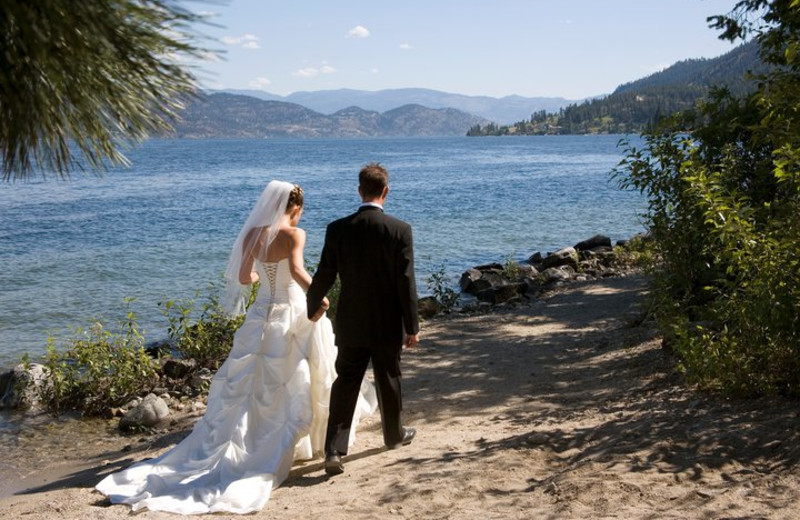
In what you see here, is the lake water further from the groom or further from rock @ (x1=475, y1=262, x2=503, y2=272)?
the groom

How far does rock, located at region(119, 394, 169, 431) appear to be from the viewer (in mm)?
9711

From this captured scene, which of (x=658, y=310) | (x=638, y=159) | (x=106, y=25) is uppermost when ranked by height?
(x=106, y=25)

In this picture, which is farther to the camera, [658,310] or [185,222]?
[185,222]

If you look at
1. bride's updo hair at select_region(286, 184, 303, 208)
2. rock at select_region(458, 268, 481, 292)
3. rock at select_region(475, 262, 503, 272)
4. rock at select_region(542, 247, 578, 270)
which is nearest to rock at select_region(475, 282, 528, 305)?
rock at select_region(458, 268, 481, 292)

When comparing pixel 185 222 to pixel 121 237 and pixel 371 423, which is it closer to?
pixel 121 237

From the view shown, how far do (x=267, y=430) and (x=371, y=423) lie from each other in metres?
1.56

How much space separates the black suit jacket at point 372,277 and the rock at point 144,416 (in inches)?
158

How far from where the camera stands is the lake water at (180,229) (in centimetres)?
1926

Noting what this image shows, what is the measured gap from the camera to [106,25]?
332cm

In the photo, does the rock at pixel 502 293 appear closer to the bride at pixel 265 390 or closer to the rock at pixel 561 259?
the rock at pixel 561 259

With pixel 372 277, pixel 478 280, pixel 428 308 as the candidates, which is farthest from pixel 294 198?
pixel 478 280

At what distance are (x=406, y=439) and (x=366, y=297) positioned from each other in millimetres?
1465

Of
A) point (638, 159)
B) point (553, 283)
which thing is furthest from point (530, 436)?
point (553, 283)

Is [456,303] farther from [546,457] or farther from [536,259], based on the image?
[546,457]
